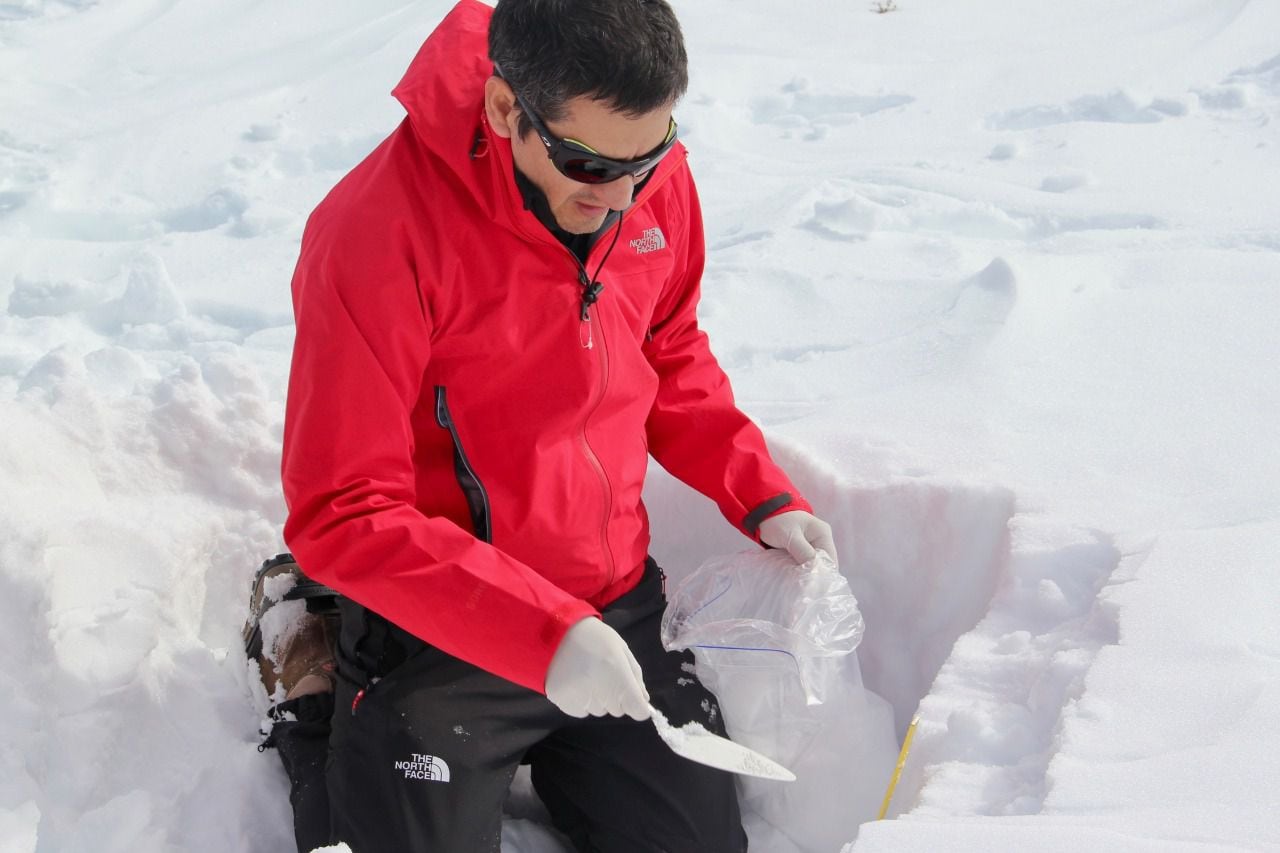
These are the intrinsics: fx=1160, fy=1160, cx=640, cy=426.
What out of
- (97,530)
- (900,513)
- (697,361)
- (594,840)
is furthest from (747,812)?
(97,530)

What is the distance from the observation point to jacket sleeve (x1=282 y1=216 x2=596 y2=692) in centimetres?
152

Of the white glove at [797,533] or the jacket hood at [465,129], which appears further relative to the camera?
the white glove at [797,533]

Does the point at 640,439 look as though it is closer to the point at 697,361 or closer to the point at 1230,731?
the point at 697,361

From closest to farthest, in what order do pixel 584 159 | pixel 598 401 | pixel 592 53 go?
1. pixel 592 53
2. pixel 584 159
3. pixel 598 401

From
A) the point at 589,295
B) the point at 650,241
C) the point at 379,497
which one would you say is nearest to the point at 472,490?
the point at 379,497

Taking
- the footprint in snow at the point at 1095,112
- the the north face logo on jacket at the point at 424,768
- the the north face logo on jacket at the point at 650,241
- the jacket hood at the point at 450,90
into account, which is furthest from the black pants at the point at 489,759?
the footprint in snow at the point at 1095,112

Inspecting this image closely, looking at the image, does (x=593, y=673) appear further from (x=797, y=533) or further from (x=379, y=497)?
(x=797, y=533)

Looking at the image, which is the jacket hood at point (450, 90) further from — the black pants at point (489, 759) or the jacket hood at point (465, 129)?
the black pants at point (489, 759)

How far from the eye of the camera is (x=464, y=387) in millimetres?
1712

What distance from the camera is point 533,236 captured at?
5.37ft

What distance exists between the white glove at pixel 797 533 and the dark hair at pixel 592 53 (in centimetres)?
80

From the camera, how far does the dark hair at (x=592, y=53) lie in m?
1.35

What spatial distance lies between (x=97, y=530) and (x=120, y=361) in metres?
0.81

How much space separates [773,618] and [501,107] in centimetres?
93
